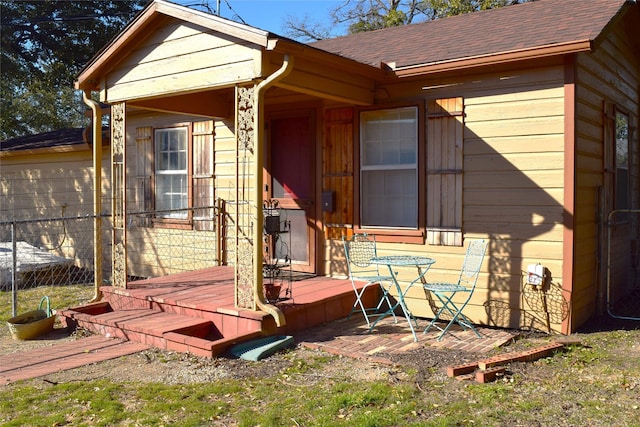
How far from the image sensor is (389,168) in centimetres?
701

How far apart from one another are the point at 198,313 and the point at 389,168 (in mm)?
2760

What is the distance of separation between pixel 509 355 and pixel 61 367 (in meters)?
3.75

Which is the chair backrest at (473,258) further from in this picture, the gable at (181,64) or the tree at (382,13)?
the tree at (382,13)

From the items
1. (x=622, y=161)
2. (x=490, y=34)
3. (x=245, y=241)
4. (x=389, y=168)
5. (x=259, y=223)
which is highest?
(x=490, y=34)

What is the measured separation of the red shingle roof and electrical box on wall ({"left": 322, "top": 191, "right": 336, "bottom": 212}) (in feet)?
5.38

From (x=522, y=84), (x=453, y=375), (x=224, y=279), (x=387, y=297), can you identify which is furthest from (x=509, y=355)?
(x=224, y=279)

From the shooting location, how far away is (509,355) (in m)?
4.92

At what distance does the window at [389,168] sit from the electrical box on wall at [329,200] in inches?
14.4

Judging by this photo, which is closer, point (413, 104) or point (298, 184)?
point (413, 104)

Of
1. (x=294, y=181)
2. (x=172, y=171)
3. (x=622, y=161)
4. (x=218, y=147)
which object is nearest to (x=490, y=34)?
(x=622, y=161)

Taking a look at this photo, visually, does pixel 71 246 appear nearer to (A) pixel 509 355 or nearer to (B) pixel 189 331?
(B) pixel 189 331

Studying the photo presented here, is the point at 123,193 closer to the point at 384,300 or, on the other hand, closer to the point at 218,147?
the point at 218,147

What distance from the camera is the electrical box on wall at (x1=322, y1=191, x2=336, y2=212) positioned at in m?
7.34

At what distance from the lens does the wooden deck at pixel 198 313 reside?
18.0 ft
